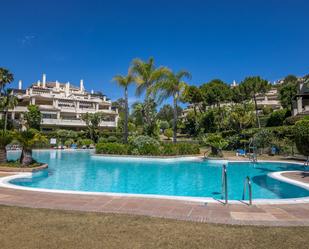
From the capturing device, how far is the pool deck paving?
529 centimetres

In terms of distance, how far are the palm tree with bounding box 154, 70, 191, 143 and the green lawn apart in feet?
71.7

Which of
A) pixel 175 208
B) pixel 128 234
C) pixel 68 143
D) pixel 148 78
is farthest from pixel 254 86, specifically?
pixel 128 234

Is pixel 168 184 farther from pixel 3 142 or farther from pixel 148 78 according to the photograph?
pixel 148 78

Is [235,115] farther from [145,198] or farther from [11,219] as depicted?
[11,219]

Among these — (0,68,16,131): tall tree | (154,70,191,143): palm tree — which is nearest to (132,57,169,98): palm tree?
(154,70,191,143): palm tree

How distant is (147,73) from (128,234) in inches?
897

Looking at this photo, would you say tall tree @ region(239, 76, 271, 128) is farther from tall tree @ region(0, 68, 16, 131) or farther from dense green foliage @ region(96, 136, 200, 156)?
tall tree @ region(0, 68, 16, 131)

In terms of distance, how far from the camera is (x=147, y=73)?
85.2ft

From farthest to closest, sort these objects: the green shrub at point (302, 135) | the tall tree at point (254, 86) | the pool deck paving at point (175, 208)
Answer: the tall tree at point (254, 86) < the green shrub at point (302, 135) < the pool deck paving at point (175, 208)

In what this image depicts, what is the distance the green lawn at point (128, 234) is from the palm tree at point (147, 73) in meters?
21.7

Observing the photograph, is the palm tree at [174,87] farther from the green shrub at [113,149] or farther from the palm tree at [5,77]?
the palm tree at [5,77]

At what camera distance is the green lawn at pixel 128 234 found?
3.91 metres

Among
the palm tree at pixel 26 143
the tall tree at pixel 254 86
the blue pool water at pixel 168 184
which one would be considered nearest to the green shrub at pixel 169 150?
the blue pool water at pixel 168 184

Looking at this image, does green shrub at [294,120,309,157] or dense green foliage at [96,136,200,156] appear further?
dense green foliage at [96,136,200,156]
